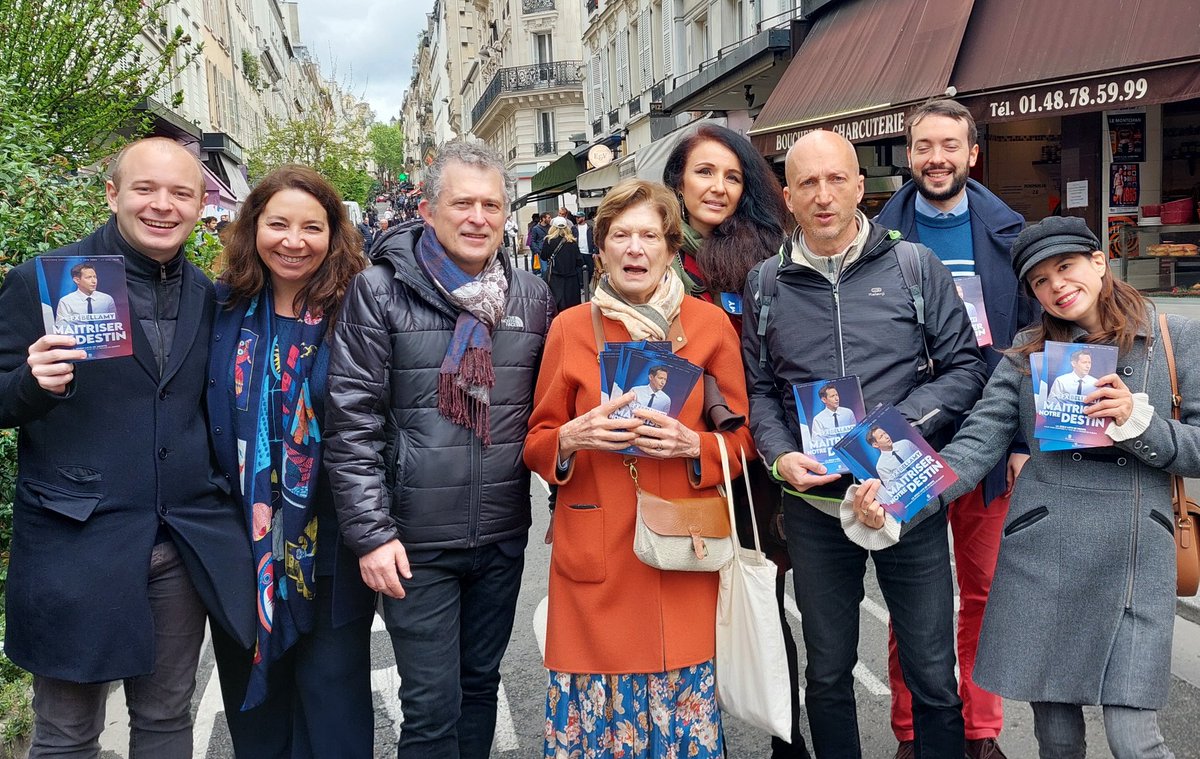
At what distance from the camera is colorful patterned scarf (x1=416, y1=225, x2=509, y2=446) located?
275cm

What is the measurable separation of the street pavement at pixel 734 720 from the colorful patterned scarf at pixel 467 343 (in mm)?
1658

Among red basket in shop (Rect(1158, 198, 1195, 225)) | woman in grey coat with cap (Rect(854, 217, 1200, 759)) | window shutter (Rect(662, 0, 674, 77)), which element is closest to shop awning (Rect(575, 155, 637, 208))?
window shutter (Rect(662, 0, 674, 77))

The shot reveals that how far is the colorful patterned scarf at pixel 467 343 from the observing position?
2.75 metres

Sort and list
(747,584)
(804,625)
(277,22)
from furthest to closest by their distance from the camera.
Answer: (277,22), (804,625), (747,584)

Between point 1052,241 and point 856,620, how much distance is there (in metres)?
1.30

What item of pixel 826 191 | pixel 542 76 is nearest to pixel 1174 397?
pixel 826 191

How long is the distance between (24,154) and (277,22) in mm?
69091

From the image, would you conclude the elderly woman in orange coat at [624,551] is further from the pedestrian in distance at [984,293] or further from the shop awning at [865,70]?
the shop awning at [865,70]

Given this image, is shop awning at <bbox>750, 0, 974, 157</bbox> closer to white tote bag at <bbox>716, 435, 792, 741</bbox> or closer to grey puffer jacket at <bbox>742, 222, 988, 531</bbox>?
grey puffer jacket at <bbox>742, 222, 988, 531</bbox>

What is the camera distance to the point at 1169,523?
251 cm

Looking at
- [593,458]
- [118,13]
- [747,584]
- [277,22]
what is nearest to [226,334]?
[593,458]

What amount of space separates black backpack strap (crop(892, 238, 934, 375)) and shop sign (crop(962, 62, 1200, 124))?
508 centimetres

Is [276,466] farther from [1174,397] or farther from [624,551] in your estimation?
[1174,397]

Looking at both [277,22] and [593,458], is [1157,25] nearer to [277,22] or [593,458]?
[593,458]
